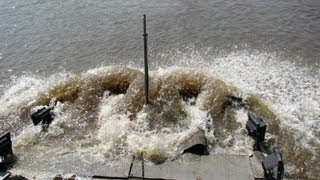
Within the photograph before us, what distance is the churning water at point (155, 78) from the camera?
26.6ft

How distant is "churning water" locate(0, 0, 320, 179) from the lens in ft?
26.6

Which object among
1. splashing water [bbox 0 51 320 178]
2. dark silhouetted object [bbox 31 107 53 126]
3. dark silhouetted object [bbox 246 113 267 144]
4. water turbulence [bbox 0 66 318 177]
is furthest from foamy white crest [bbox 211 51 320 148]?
dark silhouetted object [bbox 31 107 53 126]

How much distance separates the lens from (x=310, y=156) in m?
8.05

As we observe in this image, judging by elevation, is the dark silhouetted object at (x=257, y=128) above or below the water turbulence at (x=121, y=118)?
above

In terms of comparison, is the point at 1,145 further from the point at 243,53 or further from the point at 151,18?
the point at 151,18

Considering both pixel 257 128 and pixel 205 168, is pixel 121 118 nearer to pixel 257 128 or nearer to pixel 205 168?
pixel 205 168

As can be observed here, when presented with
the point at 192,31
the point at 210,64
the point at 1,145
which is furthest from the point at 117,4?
the point at 1,145

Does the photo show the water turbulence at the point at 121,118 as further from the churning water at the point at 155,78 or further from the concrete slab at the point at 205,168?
the concrete slab at the point at 205,168

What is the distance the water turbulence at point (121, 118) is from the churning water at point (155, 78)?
3 cm

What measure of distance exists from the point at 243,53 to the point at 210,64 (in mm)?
1391

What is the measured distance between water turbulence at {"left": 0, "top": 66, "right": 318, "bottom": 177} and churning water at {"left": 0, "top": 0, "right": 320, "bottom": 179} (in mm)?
28

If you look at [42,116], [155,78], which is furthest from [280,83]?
[42,116]

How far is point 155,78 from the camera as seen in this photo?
1052 centimetres

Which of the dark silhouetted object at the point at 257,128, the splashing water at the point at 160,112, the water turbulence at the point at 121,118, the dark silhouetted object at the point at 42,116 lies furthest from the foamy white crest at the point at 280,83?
the dark silhouetted object at the point at 42,116
